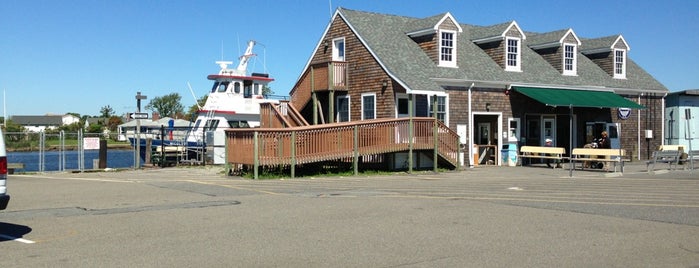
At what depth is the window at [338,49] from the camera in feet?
93.7

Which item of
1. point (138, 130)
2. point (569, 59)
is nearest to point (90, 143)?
point (138, 130)

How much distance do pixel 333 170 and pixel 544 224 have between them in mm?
13086

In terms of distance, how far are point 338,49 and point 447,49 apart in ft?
15.3

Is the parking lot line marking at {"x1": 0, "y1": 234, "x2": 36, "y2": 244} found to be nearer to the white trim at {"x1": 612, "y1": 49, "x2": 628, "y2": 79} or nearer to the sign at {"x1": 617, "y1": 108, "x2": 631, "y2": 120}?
the sign at {"x1": 617, "y1": 108, "x2": 631, "y2": 120}

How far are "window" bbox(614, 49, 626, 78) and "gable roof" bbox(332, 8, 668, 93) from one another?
0.46 meters

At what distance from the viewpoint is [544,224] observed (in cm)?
1014

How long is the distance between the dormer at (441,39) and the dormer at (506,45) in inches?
109

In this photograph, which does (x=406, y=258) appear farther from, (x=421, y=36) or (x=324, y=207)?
(x=421, y=36)

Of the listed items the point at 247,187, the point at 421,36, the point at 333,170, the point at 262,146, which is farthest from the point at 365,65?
the point at 247,187

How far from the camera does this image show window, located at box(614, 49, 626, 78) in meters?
33.9

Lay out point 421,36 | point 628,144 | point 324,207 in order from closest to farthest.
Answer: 1. point 324,207
2. point 421,36
3. point 628,144

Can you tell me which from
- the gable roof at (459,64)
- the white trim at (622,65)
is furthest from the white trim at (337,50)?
the white trim at (622,65)

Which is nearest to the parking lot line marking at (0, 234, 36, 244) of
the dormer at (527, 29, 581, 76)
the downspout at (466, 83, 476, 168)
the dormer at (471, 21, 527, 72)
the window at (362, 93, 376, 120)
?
the window at (362, 93, 376, 120)

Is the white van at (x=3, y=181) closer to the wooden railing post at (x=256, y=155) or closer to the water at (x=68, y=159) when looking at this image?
the wooden railing post at (x=256, y=155)
